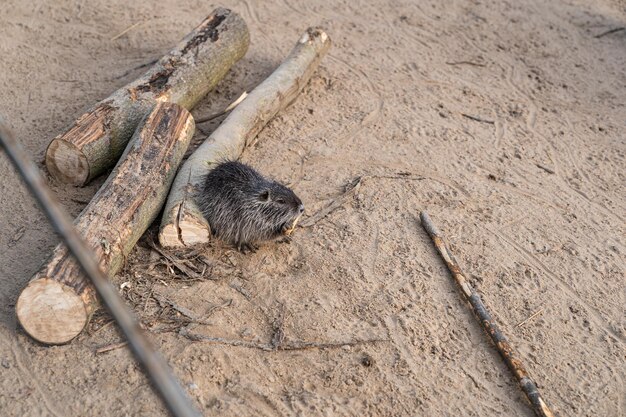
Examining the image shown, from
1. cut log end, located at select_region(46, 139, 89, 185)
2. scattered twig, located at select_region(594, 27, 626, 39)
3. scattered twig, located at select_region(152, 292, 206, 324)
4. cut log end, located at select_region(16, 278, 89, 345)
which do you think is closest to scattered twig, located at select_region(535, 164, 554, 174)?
scattered twig, located at select_region(594, 27, 626, 39)

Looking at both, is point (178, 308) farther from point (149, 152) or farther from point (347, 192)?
point (347, 192)

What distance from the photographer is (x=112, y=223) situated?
5156mm

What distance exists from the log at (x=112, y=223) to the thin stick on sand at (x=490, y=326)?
234 centimetres

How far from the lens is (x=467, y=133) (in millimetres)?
7488

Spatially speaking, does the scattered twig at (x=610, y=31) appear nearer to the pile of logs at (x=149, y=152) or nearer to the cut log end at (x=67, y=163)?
the pile of logs at (x=149, y=152)

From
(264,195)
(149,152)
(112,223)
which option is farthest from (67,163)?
(264,195)

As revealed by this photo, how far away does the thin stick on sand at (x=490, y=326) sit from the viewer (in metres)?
4.66

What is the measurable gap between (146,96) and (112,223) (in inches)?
72.6

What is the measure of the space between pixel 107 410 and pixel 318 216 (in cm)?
256

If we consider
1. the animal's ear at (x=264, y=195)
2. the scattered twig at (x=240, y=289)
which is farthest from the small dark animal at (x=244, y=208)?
the scattered twig at (x=240, y=289)

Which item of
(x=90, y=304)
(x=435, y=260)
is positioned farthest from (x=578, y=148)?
(x=90, y=304)

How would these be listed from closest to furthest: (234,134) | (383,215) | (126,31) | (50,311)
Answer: (50,311), (383,215), (234,134), (126,31)

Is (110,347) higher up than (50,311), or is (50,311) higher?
(50,311)

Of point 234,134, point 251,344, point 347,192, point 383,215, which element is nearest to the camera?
point 251,344
